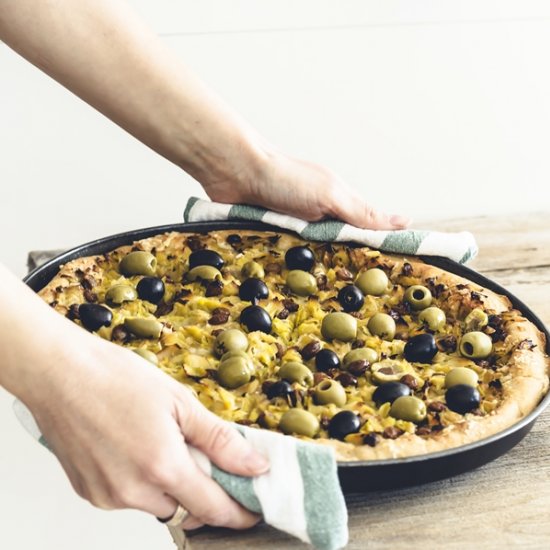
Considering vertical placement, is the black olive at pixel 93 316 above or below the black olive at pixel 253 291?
above

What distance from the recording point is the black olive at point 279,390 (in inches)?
52.8

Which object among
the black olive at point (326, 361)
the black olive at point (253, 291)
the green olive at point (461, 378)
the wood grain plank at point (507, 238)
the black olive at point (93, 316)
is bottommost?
the wood grain plank at point (507, 238)

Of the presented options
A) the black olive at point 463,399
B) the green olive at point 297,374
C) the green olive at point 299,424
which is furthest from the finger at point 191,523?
the black olive at point 463,399

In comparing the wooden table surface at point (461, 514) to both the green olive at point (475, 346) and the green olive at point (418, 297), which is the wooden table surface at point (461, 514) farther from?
the green olive at point (418, 297)

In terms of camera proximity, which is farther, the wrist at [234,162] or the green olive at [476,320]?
the wrist at [234,162]

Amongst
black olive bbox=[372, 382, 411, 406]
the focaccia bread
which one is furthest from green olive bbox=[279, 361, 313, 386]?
black olive bbox=[372, 382, 411, 406]

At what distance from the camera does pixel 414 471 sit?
3.92 ft

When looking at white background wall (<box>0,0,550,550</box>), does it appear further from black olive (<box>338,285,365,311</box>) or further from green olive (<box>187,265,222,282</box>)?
black olive (<box>338,285,365,311</box>)

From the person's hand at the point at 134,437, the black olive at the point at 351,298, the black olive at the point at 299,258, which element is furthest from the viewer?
the black olive at the point at 299,258

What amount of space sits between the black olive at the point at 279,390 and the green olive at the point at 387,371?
14cm

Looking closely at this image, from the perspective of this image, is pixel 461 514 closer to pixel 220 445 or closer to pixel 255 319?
pixel 220 445

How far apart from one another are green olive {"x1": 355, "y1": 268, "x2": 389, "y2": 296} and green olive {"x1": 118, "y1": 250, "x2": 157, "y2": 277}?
1.23 ft

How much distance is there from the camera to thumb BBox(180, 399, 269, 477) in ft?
3.76

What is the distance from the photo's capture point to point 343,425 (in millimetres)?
1261
